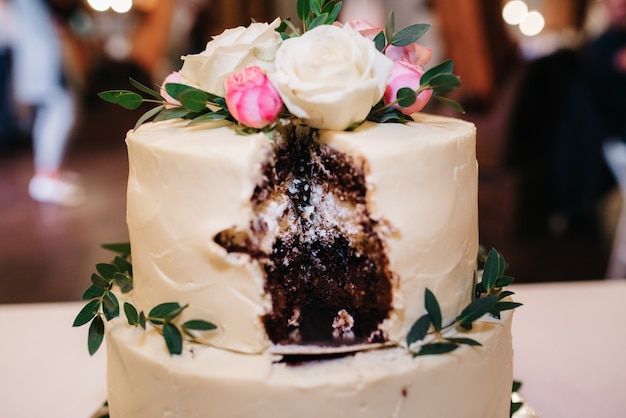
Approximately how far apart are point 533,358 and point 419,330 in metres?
0.90

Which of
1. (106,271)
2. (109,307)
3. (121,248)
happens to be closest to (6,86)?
(121,248)

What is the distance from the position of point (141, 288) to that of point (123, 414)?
0.81 ft

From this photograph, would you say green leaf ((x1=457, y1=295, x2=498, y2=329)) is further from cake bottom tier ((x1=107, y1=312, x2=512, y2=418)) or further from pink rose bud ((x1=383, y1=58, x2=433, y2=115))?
pink rose bud ((x1=383, y1=58, x2=433, y2=115))

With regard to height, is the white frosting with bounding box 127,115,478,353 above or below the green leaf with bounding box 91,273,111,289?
above

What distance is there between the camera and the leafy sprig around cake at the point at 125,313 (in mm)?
1025

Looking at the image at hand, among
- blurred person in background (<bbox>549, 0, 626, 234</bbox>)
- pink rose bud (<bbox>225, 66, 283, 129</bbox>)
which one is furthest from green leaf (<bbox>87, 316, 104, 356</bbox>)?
blurred person in background (<bbox>549, 0, 626, 234</bbox>)

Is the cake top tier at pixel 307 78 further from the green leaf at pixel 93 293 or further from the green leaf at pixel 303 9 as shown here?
the green leaf at pixel 93 293

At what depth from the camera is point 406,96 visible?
1.08 metres

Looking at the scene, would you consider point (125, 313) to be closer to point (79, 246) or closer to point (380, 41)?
point (380, 41)

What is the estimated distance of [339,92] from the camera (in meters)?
0.96

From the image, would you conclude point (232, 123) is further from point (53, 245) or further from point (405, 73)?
point (53, 245)

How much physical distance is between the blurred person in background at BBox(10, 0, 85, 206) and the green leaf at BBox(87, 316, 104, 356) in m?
4.72

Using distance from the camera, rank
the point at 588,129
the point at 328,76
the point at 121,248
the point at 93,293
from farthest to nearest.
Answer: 1. the point at 588,129
2. the point at 121,248
3. the point at 93,293
4. the point at 328,76

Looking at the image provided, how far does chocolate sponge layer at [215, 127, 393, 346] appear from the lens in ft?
3.37
